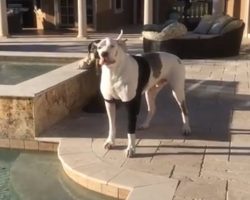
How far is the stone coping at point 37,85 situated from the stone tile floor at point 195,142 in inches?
20.9

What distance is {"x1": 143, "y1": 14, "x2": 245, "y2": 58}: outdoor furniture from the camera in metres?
11.6

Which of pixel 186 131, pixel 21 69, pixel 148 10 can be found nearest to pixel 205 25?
pixel 148 10

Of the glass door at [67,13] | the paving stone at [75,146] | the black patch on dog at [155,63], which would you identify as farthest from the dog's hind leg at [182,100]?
the glass door at [67,13]

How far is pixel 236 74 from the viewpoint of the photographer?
33.0ft

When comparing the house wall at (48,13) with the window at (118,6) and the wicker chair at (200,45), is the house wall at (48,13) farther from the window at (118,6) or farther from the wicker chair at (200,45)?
the wicker chair at (200,45)

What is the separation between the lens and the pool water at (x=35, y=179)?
15.8ft

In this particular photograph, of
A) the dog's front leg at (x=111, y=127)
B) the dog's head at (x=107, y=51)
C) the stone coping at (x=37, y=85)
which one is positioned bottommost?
the dog's front leg at (x=111, y=127)

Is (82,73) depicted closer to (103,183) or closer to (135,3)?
(103,183)

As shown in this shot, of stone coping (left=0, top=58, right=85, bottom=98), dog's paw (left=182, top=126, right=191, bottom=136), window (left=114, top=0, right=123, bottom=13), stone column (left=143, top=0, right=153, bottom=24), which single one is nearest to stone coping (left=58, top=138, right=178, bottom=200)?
stone coping (left=0, top=58, right=85, bottom=98)

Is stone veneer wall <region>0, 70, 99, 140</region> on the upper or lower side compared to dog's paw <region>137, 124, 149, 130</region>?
upper

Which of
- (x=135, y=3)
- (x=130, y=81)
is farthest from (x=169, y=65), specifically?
(x=135, y=3)

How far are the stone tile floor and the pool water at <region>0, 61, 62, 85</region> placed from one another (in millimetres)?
1668

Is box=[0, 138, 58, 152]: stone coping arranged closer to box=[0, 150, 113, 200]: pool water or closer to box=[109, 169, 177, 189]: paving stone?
box=[0, 150, 113, 200]: pool water

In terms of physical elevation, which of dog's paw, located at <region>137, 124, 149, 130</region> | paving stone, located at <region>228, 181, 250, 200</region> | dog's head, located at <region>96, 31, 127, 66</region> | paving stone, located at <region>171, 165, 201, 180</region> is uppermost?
dog's head, located at <region>96, 31, 127, 66</region>
